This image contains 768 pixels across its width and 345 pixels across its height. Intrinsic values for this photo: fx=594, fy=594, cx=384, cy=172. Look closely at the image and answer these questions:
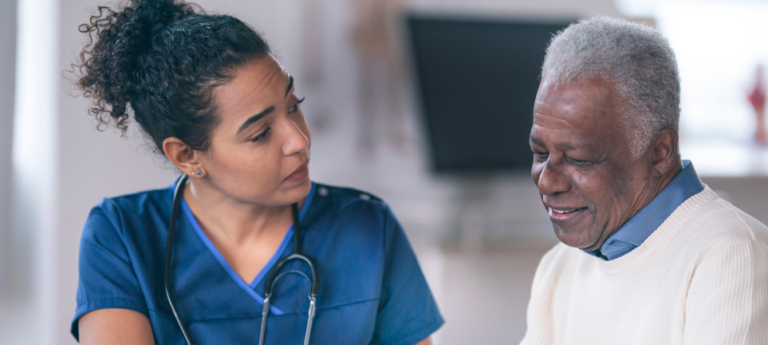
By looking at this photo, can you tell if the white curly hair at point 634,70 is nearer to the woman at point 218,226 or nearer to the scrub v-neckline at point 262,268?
the woman at point 218,226

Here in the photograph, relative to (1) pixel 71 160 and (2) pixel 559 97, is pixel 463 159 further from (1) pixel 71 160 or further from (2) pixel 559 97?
(2) pixel 559 97

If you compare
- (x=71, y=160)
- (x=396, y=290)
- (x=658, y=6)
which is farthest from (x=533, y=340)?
(x=658, y=6)

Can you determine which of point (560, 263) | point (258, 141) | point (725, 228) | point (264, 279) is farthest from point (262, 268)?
point (725, 228)

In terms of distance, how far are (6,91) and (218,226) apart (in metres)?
0.97

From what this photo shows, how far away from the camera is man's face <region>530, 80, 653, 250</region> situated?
2.72 ft

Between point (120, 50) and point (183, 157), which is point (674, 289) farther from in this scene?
point (120, 50)

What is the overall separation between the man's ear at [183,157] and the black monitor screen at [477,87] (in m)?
1.40

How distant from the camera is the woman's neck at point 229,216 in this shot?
4.01ft

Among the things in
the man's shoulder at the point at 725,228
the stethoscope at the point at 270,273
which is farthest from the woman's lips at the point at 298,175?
the man's shoulder at the point at 725,228

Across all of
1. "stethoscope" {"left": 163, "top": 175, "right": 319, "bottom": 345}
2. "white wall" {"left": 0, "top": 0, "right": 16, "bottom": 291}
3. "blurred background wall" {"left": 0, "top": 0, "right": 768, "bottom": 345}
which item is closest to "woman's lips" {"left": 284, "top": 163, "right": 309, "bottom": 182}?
"stethoscope" {"left": 163, "top": 175, "right": 319, "bottom": 345}

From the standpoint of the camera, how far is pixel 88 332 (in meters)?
1.05

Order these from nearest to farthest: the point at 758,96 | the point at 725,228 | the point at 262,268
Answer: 1. the point at 725,228
2. the point at 262,268
3. the point at 758,96

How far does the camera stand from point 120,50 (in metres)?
1.10

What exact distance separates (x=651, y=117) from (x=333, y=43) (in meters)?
1.77
